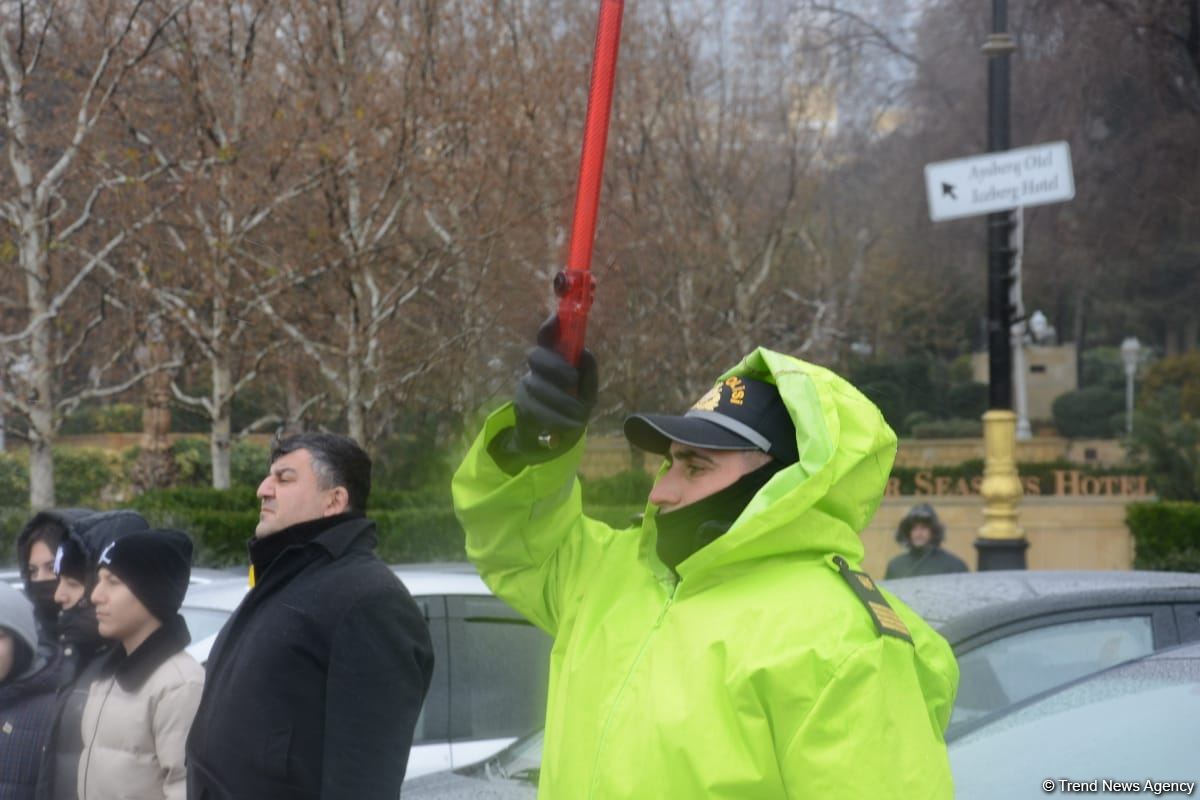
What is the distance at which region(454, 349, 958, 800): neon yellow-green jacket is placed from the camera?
7.20 ft

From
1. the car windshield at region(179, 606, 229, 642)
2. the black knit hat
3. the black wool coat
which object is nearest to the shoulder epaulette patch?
the black wool coat

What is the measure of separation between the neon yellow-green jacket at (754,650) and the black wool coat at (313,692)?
56 centimetres

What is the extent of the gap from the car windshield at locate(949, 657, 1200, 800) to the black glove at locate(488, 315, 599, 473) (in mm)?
1572

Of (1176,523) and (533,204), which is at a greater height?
(533,204)

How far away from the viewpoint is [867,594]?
2.38 meters

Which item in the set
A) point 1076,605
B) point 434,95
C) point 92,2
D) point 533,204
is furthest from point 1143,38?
point 1076,605

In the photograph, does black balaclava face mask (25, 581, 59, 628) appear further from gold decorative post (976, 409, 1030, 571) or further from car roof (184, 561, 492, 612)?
gold decorative post (976, 409, 1030, 571)

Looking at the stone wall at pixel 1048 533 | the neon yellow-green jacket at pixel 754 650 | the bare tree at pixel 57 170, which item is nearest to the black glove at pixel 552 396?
the neon yellow-green jacket at pixel 754 650

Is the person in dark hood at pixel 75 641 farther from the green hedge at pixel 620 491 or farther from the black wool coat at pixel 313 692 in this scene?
the green hedge at pixel 620 491

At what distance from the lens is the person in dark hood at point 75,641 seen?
3.79 metres

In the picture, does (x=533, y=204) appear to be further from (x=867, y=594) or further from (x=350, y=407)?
(x=867, y=594)

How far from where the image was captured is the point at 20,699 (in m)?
4.19

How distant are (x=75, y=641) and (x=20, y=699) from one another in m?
0.21

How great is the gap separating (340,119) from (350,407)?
8.21 ft
